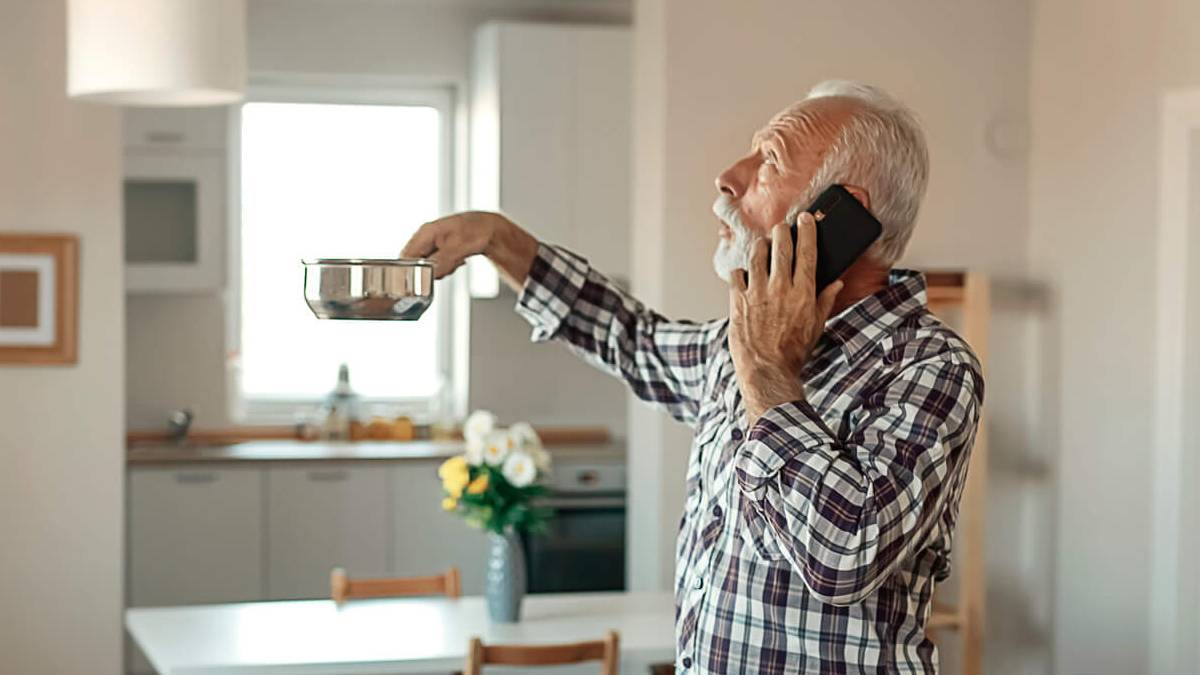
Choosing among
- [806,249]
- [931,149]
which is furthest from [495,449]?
[806,249]

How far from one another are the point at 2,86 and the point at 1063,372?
11.2 ft

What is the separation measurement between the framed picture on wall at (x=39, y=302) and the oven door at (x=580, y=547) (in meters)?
1.85

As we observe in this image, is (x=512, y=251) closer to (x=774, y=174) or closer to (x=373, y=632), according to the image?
(x=774, y=174)

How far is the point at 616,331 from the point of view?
2.33m

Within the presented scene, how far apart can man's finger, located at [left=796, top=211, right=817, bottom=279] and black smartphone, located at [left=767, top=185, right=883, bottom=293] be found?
0.05 feet

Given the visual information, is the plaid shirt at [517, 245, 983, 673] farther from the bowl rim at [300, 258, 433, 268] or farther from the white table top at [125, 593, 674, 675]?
the white table top at [125, 593, 674, 675]

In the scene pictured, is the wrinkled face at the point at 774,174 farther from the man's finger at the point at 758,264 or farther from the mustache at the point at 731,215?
the man's finger at the point at 758,264

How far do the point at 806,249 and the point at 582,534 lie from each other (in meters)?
4.29

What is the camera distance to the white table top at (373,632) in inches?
134

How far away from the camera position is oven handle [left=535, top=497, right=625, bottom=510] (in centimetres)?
593

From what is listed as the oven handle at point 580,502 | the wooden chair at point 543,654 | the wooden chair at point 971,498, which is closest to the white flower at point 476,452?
the wooden chair at point 543,654

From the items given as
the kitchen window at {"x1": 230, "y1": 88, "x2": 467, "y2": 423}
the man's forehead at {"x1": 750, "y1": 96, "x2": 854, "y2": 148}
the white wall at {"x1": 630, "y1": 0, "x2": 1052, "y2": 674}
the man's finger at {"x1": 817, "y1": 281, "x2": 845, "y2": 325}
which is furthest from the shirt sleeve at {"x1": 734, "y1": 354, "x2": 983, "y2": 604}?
the kitchen window at {"x1": 230, "y1": 88, "x2": 467, "y2": 423}

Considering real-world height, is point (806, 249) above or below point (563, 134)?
below

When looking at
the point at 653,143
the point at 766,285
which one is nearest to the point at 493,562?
the point at 653,143
